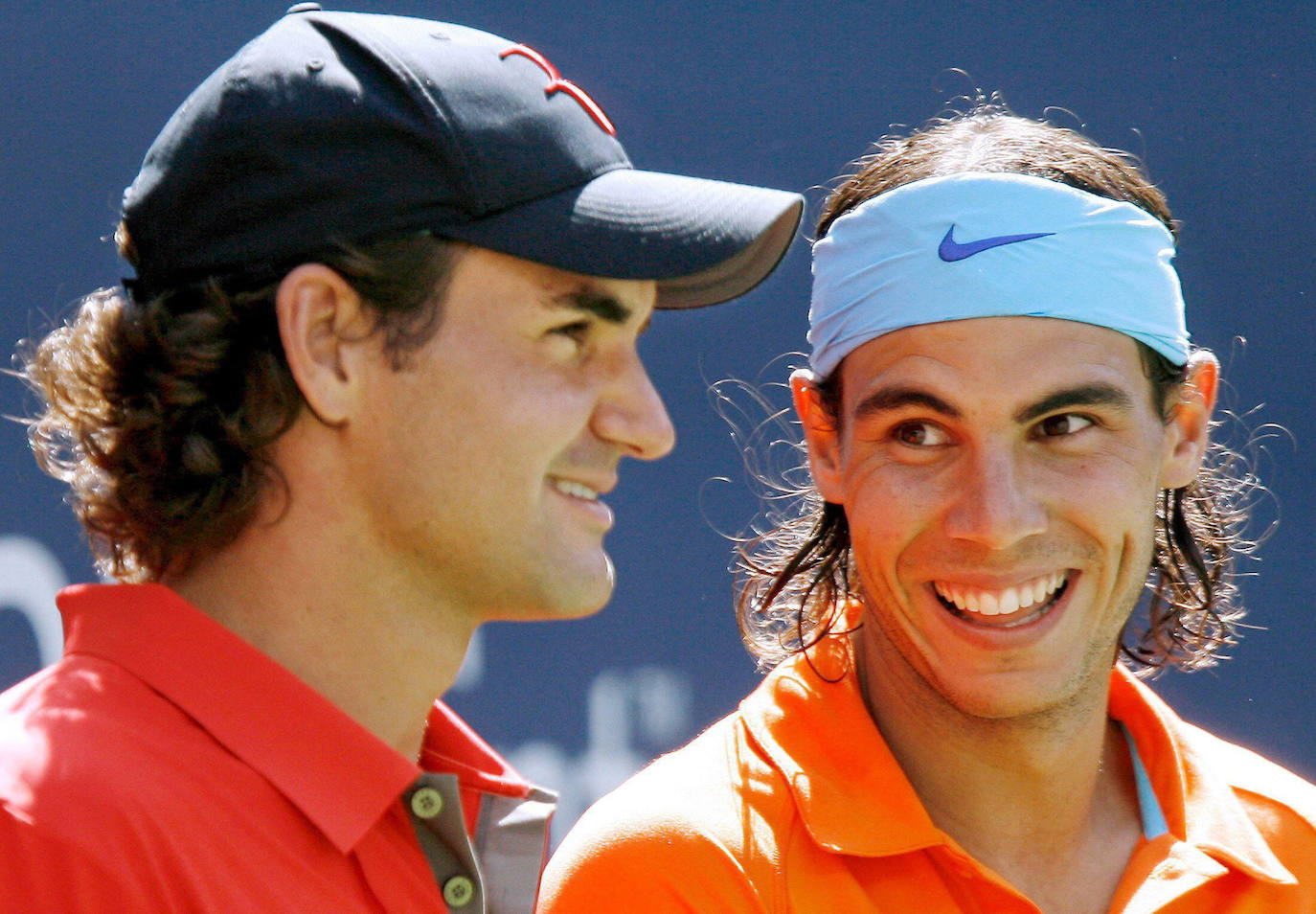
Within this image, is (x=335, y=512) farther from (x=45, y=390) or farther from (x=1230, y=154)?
(x=1230, y=154)

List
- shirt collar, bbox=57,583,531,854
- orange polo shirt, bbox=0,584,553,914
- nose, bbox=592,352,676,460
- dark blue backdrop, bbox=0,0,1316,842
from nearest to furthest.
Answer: orange polo shirt, bbox=0,584,553,914, shirt collar, bbox=57,583,531,854, nose, bbox=592,352,676,460, dark blue backdrop, bbox=0,0,1316,842

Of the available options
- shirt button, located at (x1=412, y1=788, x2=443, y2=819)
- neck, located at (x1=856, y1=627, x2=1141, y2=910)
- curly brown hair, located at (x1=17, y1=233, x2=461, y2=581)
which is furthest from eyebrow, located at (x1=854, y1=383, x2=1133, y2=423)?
shirt button, located at (x1=412, y1=788, x2=443, y2=819)

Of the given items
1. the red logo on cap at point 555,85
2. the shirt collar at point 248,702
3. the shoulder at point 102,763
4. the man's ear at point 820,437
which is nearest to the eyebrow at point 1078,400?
the man's ear at point 820,437

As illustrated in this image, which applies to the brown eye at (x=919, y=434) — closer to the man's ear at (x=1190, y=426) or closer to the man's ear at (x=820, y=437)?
the man's ear at (x=820, y=437)

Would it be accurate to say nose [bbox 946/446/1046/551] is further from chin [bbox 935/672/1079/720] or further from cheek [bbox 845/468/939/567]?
chin [bbox 935/672/1079/720]

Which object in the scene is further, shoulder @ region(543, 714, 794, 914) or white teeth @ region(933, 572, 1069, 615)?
white teeth @ region(933, 572, 1069, 615)

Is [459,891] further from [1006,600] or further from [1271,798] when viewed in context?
[1271,798]

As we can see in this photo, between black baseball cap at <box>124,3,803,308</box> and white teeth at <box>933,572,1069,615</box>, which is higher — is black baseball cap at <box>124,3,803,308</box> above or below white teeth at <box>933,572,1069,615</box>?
above

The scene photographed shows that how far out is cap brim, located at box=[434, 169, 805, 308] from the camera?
4.71 feet

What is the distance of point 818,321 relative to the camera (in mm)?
2043

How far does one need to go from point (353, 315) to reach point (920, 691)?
85 centimetres

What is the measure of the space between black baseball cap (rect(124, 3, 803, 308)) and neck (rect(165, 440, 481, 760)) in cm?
23

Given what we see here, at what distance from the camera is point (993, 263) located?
6.22 ft

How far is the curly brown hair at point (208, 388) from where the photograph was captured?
1415 mm
